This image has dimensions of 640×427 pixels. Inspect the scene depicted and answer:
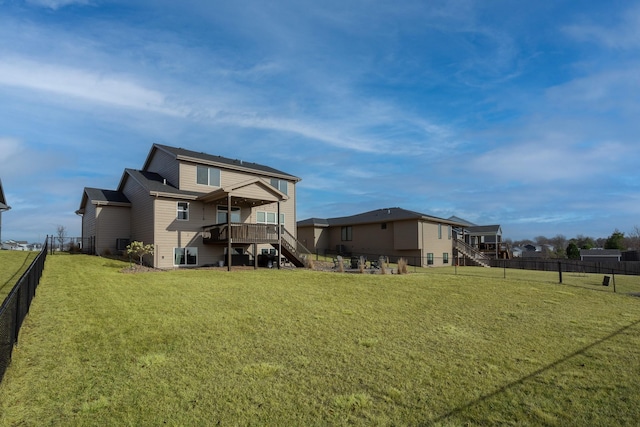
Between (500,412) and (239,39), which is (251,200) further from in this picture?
(500,412)

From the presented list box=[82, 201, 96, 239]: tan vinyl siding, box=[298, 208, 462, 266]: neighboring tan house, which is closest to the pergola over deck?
box=[82, 201, 96, 239]: tan vinyl siding

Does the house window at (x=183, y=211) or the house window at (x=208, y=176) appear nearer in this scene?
the house window at (x=183, y=211)

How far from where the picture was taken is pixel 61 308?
896cm

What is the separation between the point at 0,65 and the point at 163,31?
204 inches

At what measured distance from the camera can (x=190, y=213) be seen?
71.2 ft

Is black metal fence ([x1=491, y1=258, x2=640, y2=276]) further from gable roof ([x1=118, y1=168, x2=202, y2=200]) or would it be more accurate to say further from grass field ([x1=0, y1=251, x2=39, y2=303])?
grass field ([x1=0, y1=251, x2=39, y2=303])

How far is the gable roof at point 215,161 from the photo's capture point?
75.0 ft

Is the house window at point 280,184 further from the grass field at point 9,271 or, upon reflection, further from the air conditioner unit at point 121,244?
the grass field at point 9,271

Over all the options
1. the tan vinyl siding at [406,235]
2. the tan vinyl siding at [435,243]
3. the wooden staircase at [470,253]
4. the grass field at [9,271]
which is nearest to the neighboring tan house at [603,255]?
the wooden staircase at [470,253]

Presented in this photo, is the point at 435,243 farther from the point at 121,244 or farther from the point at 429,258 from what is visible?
the point at 121,244

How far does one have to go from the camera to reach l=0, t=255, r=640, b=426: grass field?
15.1 ft

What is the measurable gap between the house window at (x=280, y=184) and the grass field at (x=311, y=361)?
1521 cm

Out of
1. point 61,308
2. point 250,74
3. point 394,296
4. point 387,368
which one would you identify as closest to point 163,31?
point 250,74

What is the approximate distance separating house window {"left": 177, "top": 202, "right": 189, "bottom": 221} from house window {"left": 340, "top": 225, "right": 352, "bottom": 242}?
1939 cm
